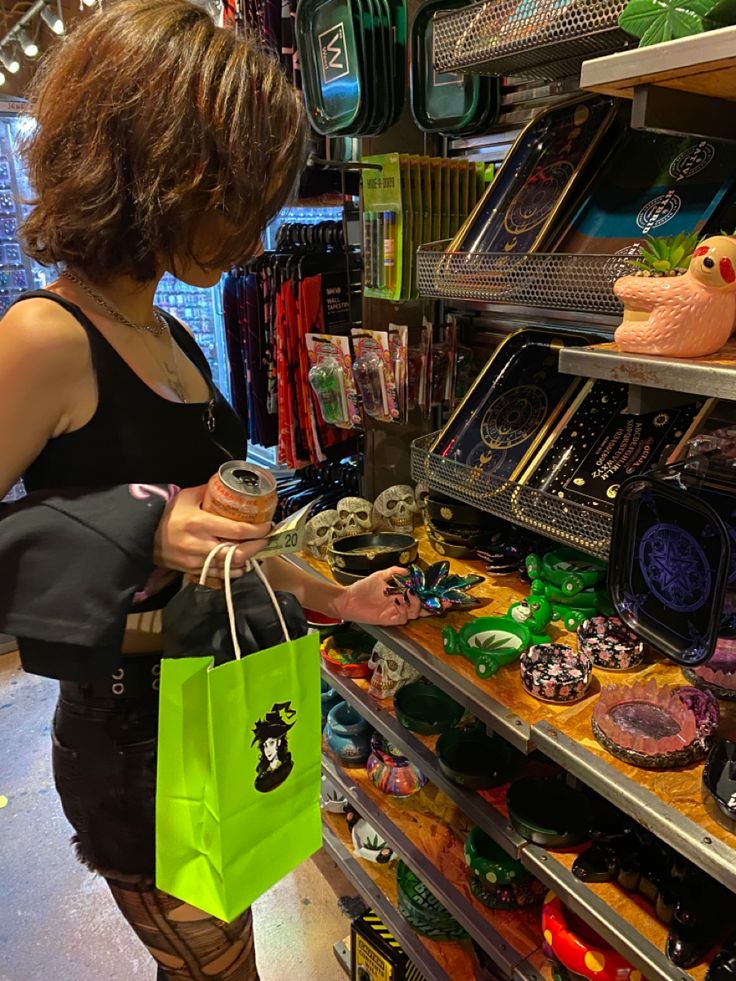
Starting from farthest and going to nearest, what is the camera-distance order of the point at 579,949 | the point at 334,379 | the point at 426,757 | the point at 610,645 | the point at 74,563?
the point at 334,379, the point at 426,757, the point at 610,645, the point at 579,949, the point at 74,563

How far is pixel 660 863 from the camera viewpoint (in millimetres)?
1169

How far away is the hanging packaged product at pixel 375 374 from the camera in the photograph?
1.88 m

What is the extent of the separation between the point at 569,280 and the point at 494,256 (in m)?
0.20

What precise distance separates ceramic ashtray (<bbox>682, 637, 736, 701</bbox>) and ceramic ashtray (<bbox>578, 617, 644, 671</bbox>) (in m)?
0.10

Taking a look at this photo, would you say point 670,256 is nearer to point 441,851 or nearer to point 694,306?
point 694,306

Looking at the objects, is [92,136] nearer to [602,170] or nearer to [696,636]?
[602,170]

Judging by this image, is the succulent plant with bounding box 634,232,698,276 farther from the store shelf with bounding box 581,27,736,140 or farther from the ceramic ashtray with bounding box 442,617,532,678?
the ceramic ashtray with bounding box 442,617,532,678

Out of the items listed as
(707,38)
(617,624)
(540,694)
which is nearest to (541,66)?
(707,38)

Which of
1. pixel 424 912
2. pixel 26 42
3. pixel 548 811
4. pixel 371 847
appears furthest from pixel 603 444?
pixel 26 42

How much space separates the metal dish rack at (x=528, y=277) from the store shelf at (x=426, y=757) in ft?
3.08

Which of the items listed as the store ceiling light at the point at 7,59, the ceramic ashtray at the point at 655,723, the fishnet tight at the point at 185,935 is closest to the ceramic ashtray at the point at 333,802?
the fishnet tight at the point at 185,935

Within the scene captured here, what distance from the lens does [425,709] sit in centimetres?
177

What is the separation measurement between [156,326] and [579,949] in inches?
48.8

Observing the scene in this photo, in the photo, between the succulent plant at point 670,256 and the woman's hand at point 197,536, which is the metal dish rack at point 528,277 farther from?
the woman's hand at point 197,536
